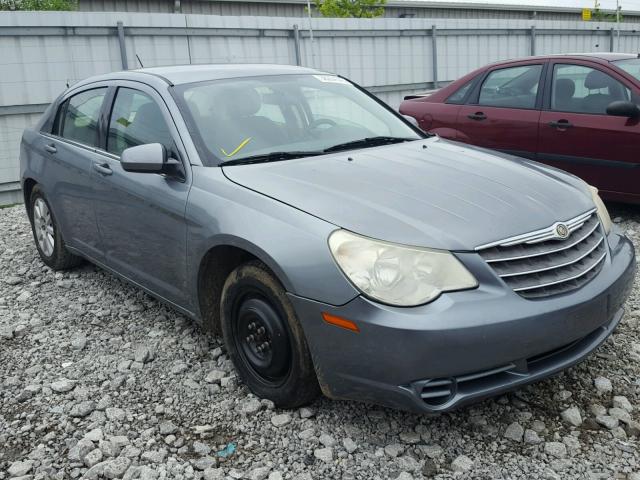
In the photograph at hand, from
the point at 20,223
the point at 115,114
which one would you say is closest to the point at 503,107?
the point at 115,114

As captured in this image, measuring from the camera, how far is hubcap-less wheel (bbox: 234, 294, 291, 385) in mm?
2862

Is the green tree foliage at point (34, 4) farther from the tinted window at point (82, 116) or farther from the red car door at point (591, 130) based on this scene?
the red car door at point (591, 130)

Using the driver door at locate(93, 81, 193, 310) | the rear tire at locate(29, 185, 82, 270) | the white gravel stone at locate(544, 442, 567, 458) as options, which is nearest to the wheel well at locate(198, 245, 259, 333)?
the driver door at locate(93, 81, 193, 310)

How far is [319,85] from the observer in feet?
13.7

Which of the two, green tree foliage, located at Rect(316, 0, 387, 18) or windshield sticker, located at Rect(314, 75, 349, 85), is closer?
windshield sticker, located at Rect(314, 75, 349, 85)

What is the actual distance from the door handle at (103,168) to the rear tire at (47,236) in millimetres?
1029

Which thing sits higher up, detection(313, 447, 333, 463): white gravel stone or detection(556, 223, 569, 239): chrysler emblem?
detection(556, 223, 569, 239): chrysler emblem

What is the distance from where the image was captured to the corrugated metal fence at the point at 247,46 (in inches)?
376

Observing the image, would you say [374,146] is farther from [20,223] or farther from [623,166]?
[20,223]

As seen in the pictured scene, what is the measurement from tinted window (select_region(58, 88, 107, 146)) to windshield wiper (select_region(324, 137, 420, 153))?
1.67 meters

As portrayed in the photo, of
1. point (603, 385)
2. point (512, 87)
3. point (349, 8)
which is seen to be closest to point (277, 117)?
point (603, 385)

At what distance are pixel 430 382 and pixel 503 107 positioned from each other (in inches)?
179

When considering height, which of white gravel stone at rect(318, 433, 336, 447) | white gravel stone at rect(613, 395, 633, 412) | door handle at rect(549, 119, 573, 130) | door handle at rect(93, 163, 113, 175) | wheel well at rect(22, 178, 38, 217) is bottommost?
white gravel stone at rect(318, 433, 336, 447)

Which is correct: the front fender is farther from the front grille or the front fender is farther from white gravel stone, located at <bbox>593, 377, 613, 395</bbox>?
white gravel stone, located at <bbox>593, 377, 613, 395</bbox>
